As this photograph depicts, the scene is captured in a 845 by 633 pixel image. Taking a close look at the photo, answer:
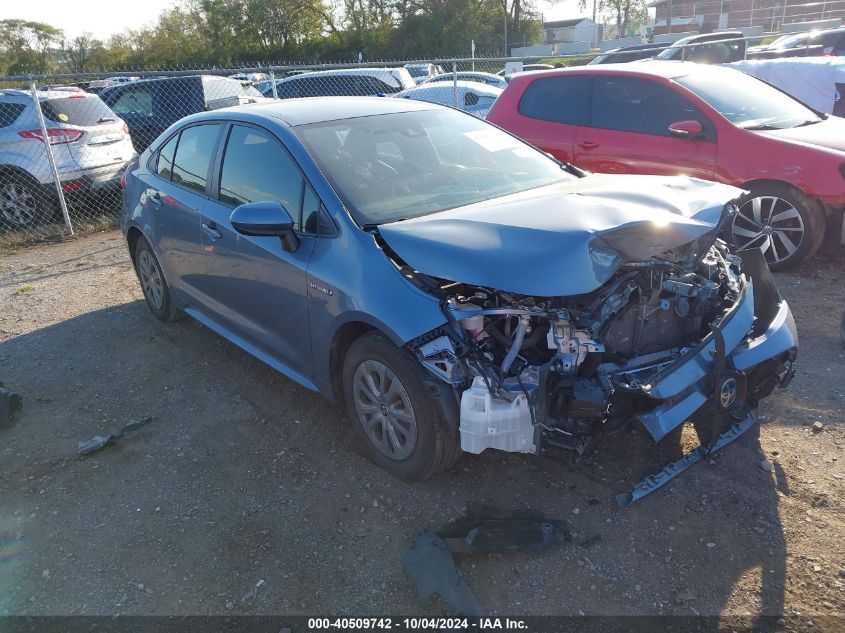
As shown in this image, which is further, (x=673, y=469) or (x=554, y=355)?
(x=673, y=469)

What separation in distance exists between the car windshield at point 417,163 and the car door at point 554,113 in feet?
8.55

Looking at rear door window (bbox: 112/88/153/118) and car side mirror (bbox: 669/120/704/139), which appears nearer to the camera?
car side mirror (bbox: 669/120/704/139)

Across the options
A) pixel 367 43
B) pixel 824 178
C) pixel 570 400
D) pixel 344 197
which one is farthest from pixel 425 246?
pixel 367 43

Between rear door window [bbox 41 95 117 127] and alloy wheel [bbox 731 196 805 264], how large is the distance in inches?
337

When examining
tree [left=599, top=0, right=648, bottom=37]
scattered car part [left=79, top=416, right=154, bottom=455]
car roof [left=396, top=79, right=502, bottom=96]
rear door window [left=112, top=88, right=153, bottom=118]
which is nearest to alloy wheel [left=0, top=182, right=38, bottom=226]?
rear door window [left=112, top=88, right=153, bottom=118]

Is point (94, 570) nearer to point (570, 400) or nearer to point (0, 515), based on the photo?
point (0, 515)

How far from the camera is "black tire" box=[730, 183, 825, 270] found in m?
Answer: 5.73

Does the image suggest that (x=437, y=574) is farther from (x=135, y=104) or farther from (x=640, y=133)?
(x=135, y=104)


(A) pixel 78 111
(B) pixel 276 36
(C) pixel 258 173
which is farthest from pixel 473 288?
(B) pixel 276 36

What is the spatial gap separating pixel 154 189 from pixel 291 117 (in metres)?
1.61

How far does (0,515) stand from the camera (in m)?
3.35

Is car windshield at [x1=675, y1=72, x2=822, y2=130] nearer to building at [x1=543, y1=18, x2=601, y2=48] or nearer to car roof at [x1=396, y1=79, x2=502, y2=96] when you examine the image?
car roof at [x1=396, y1=79, x2=502, y2=96]

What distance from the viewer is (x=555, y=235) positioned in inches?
114

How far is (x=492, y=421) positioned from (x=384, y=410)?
69 centimetres
